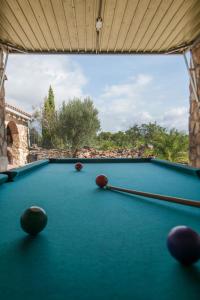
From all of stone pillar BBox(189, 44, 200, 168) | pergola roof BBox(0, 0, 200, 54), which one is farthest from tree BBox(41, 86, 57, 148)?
stone pillar BBox(189, 44, 200, 168)

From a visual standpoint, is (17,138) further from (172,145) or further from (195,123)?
(195,123)

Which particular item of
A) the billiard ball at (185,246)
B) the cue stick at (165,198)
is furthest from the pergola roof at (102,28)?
the billiard ball at (185,246)

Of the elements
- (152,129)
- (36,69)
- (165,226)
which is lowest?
(165,226)

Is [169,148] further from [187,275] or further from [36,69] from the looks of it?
[36,69]

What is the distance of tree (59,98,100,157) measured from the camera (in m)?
8.23

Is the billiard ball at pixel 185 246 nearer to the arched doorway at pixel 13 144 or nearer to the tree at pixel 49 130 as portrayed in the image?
the tree at pixel 49 130

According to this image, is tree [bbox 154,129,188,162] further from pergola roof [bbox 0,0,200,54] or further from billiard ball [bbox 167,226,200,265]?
billiard ball [bbox 167,226,200,265]

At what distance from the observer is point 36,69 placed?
575 inches

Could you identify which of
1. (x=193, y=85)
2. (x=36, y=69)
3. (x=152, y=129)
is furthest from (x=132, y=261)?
(x=36, y=69)

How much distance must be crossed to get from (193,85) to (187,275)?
13.3ft

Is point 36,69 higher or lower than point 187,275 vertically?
higher

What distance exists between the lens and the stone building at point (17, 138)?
29.9 ft

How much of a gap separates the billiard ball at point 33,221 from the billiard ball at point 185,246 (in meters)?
0.46

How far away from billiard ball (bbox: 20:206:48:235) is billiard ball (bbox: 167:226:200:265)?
18.2 inches
